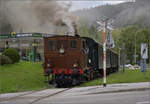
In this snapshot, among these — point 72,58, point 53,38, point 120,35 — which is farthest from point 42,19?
point 120,35

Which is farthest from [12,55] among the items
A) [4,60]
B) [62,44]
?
[62,44]

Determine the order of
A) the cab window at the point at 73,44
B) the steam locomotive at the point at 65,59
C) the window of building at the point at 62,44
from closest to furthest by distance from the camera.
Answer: the steam locomotive at the point at 65,59 → the cab window at the point at 73,44 → the window of building at the point at 62,44

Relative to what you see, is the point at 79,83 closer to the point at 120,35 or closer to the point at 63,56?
the point at 63,56

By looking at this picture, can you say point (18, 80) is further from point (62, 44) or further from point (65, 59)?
point (62, 44)

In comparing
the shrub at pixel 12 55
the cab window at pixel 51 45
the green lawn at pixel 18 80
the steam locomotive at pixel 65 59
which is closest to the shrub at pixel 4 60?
the green lawn at pixel 18 80

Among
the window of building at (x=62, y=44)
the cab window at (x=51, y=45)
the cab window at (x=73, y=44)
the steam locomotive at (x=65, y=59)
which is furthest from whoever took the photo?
the cab window at (x=51, y=45)

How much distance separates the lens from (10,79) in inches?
721

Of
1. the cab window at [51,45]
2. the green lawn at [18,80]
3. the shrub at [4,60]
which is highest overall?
the cab window at [51,45]

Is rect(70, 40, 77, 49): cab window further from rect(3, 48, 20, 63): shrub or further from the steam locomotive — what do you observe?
rect(3, 48, 20, 63): shrub

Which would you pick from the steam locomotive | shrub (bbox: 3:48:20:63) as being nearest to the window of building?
the steam locomotive

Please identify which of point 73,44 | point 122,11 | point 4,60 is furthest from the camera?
point 4,60

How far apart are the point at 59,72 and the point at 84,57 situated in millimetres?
2112

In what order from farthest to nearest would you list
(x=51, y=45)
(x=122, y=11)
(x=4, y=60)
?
(x=4, y=60) < (x=122, y=11) < (x=51, y=45)

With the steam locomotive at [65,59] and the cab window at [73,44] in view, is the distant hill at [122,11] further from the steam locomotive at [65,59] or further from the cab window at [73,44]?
the steam locomotive at [65,59]
